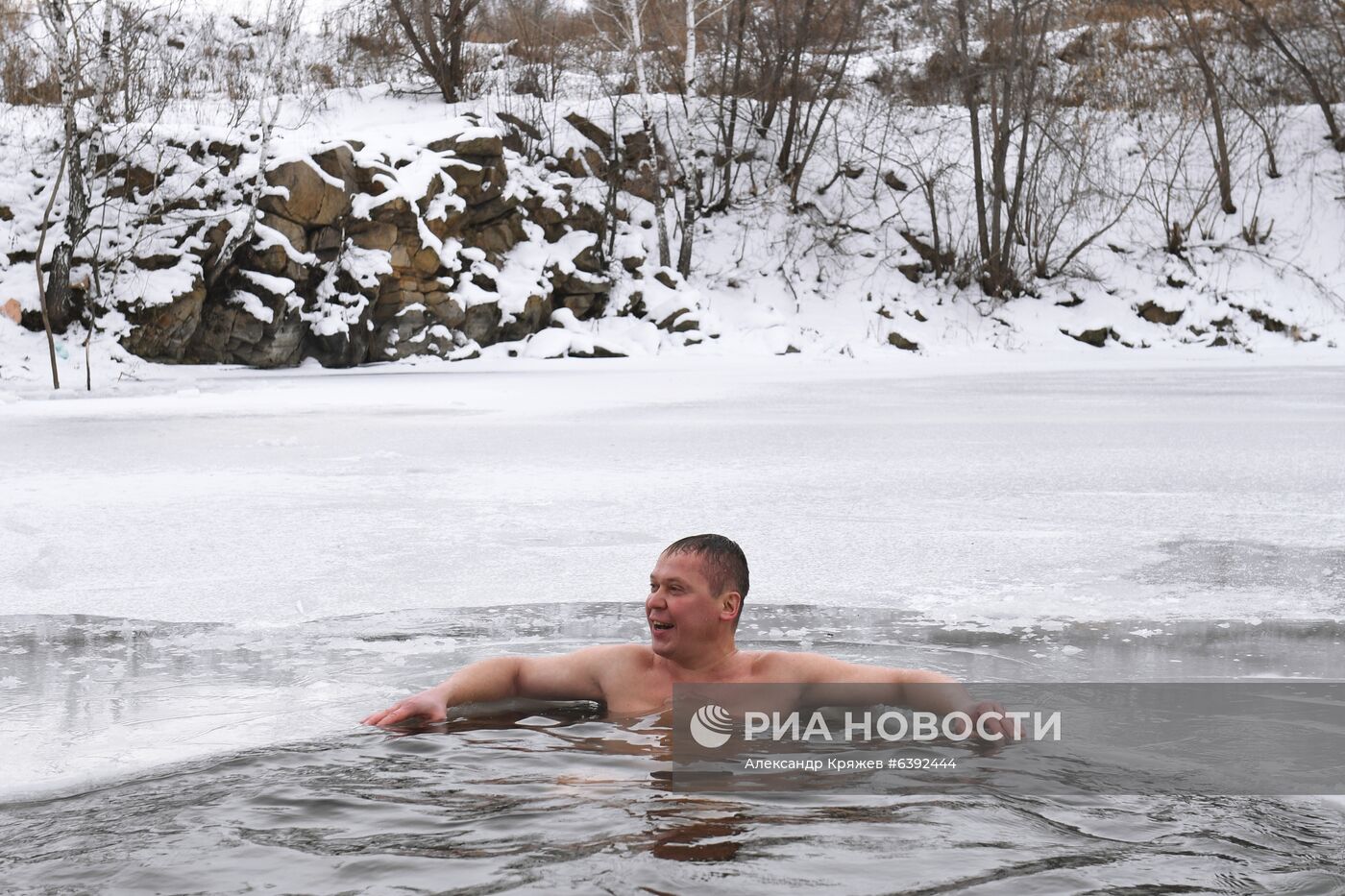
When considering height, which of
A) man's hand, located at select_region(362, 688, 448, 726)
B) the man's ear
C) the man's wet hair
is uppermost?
the man's wet hair

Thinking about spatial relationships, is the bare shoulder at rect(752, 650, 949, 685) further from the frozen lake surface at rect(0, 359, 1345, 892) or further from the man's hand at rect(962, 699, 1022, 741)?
the frozen lake surface at rect(0, 359, 1345, 892)

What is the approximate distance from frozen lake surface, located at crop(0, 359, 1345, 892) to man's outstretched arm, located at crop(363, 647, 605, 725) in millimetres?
243

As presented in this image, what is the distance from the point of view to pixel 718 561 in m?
3.04

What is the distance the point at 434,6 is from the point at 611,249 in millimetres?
5106

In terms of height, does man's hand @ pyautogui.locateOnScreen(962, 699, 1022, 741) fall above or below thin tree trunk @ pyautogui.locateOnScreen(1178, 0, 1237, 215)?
below

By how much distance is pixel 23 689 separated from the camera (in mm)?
3111

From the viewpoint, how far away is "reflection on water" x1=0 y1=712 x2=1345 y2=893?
76.9 inches

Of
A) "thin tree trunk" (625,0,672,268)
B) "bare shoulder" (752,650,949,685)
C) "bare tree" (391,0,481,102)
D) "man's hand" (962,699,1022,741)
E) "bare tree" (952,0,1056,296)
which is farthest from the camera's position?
"bare tree" (391,0,481,102)

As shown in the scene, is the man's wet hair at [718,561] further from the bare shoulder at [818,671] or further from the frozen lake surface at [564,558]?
the frozen lake surface at [564,558]

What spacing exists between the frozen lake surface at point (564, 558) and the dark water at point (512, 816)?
0.06 ft

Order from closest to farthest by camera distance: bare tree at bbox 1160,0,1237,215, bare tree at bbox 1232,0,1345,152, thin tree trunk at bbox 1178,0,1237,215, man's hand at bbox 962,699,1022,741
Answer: man's hand at bbox 962,699,1022,741
thin tree trunk at bbox 1178,0,1237,215
bare tree at bbox 1160,0,1237,215
bare tree at bbox 1232,0,1345,152

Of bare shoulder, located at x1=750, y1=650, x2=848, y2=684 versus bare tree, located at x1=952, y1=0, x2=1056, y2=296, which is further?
bare tree, located at x1=952, y1=0, x2=1056, y2=296

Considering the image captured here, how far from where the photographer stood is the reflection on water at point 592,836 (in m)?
1.95

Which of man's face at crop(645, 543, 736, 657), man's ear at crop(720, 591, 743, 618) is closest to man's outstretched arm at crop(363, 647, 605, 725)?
man's face at crop(645, 543, 736, 657)
